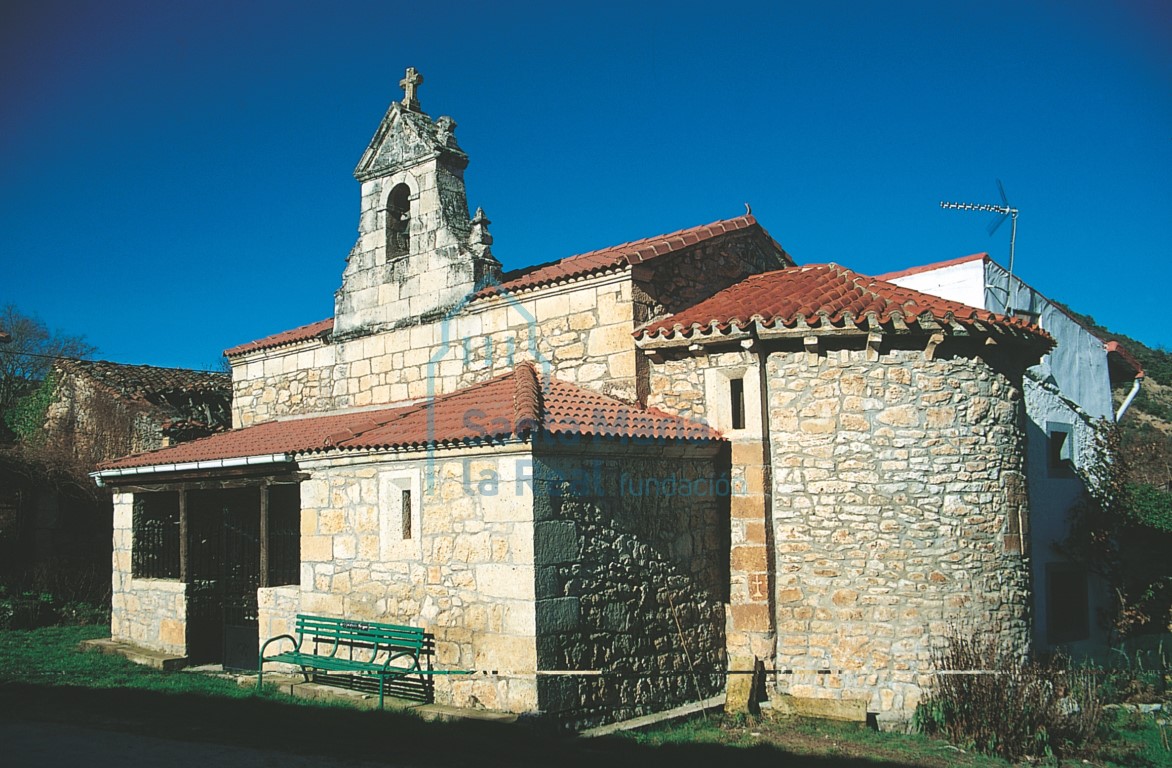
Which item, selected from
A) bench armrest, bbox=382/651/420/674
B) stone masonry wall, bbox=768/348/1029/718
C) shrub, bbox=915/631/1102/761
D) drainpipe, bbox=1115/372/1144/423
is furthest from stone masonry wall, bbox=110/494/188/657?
drainpipe, bbox=1115/372/1144/423

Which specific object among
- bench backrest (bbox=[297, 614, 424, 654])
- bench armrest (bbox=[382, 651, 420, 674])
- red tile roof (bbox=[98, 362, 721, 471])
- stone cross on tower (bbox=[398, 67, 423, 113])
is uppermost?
stone cross on tower (bbox=[398, 67, 423, 113])

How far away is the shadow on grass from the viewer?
706cm

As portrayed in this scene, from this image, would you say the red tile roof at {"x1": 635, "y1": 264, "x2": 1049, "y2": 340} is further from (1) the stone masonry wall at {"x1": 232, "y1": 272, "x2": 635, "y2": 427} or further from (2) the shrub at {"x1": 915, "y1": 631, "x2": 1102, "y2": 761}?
(2) the shrub at {"x1": 915, "y1": 631, "x2": 1102, "y2": 761}

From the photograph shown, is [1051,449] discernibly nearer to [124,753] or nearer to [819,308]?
[819,308]

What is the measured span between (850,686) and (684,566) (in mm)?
1952

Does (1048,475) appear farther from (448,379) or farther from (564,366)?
(448,379)

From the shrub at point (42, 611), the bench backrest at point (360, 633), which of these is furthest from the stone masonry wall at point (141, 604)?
the bench backrest at point (360, 633)

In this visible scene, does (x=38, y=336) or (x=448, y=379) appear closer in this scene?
(x=448, y=379)

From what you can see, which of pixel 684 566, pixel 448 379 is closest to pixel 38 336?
pixel 448 379

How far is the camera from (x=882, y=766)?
7.36 meters

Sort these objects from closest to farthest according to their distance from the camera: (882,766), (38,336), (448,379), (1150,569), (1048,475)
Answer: (882,766), (448,379), (1048,475), (1150,569), (38,336)

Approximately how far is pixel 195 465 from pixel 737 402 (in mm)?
6548

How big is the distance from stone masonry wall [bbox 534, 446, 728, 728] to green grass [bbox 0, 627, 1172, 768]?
19.4 inches

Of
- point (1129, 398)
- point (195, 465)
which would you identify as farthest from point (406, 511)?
point (1129, 398)
